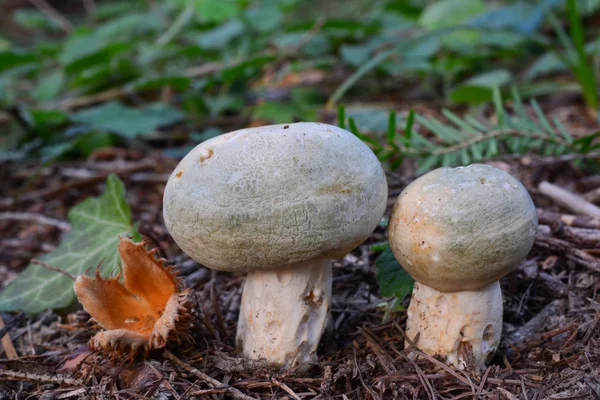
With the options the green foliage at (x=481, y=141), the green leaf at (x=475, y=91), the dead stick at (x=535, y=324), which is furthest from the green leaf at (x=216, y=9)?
the dead stick at (x=535, y=324)

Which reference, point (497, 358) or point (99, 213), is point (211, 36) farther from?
point (497, 358)

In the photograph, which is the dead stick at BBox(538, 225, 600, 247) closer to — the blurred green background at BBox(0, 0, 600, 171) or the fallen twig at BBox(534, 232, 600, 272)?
the fallen twig at BBox(534, 232, 600, 272)

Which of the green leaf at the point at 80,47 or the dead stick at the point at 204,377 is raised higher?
the green leaf at the point at 80,47

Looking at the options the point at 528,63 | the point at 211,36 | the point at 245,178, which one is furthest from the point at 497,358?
the point at 528,63

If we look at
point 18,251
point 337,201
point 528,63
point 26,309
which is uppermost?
point 337,201

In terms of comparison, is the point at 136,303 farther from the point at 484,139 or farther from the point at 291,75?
the point at 291,75

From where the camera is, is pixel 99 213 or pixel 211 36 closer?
pixel 99 213

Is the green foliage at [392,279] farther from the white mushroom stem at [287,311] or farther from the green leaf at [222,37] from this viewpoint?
the green leaf at [222,37]
